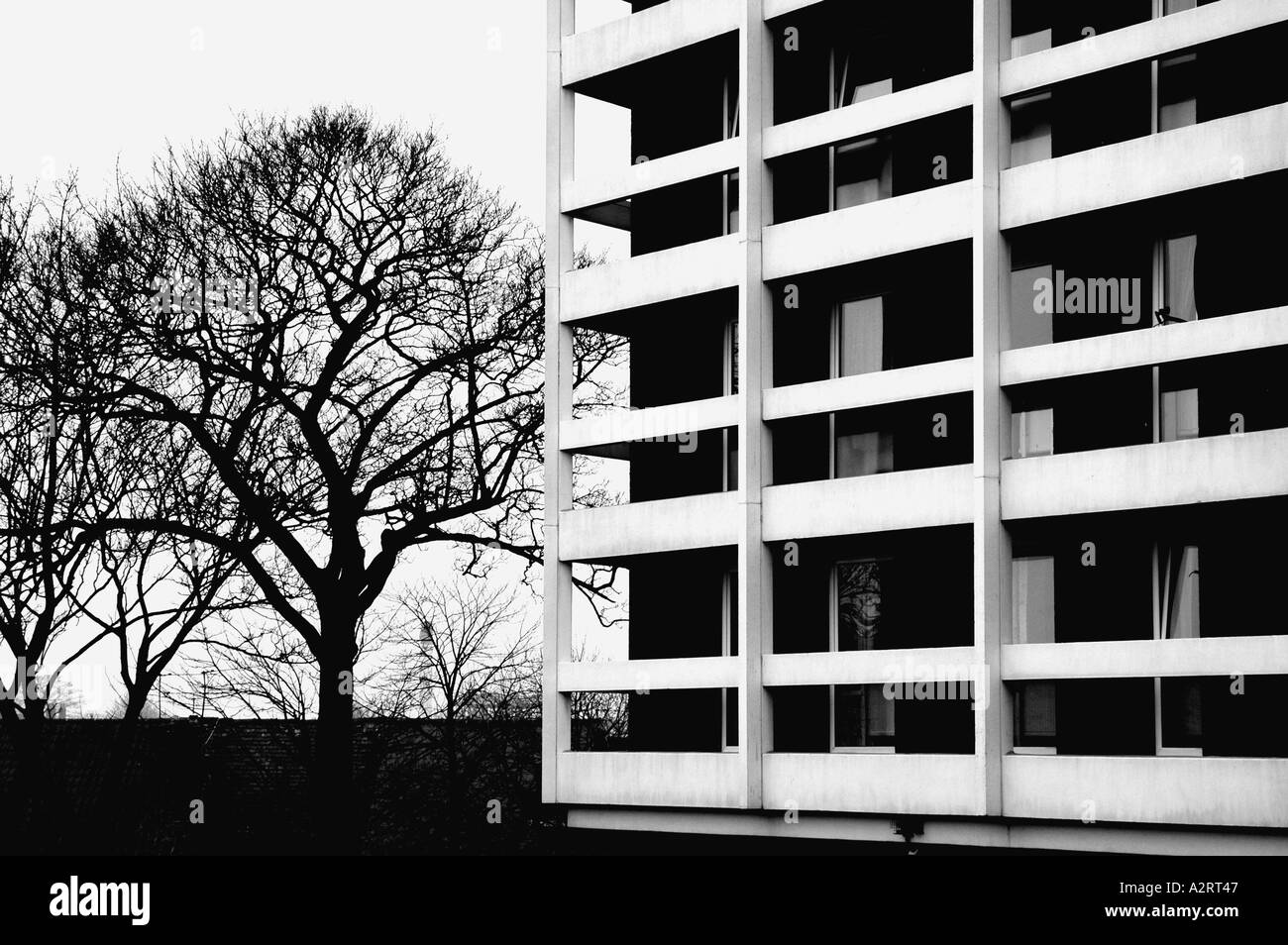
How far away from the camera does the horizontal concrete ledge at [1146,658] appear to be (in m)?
22.5

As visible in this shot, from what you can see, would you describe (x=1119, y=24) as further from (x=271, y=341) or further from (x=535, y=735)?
(x=535, y=735)

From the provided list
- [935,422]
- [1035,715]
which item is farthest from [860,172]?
[1035,715]

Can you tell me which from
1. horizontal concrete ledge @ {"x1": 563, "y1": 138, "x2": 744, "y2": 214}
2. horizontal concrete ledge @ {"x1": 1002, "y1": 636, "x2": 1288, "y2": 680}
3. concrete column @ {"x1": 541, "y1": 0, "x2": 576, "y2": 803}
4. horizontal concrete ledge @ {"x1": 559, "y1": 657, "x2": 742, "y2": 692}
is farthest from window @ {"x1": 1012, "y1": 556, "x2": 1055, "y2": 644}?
concrete column @ {"x1": 541, "y1": 0, "x2": 576, "y2": 803}

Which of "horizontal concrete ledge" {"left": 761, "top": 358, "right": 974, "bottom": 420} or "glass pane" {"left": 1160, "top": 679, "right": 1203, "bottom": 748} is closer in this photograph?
"glass pane" {"left": 1160, "top": 679, "right": 1203, "bottom": 748}

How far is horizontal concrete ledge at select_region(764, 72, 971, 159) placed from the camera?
87.0 feet

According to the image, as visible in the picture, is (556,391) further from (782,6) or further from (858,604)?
(782,6)

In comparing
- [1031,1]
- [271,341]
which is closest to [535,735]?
[271,341]

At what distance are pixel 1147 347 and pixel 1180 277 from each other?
4.09 feet

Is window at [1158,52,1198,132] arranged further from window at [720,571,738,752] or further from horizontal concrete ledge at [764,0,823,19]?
window at [720,571,738,752]

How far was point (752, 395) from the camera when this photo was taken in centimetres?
2852

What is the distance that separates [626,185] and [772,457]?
5.36 metres

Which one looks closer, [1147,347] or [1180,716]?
[1180,716]

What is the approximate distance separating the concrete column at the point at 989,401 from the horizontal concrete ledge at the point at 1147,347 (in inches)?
17.7

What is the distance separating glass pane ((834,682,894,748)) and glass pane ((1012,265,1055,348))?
525 cm
